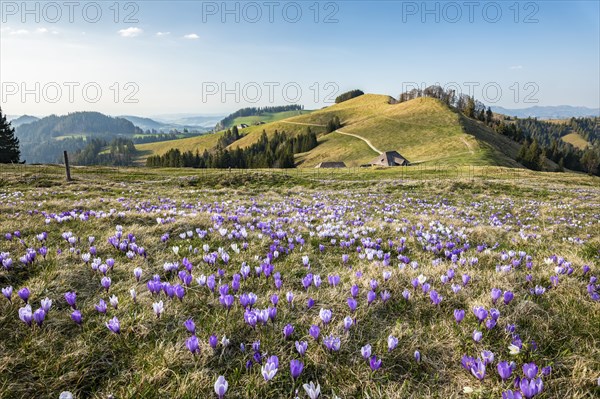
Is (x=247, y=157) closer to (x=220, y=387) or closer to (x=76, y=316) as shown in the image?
(x=76, y=316)

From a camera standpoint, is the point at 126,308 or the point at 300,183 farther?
the point at 300,183

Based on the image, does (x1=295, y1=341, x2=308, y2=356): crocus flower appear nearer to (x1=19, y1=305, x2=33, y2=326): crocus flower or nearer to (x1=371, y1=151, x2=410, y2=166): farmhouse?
(x1=19, y1=305, x2=33, y2=326): crocus flower

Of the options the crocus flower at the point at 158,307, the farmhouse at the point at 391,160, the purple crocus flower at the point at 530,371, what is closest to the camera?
the purple crocus flower at the point at 530,371

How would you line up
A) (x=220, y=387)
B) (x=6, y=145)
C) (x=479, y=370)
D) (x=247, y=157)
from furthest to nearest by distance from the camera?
(x=247, y=157), (x=6, y=145), (x=479, y=370), (x=220, y=387)

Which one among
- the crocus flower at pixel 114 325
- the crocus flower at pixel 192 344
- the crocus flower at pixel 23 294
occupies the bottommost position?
the crocus flower at pixel 192 344

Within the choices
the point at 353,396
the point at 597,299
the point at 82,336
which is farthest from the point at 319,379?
the point at 597,299

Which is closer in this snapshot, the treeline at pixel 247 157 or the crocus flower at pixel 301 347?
the crocus flower at pixel 301 347

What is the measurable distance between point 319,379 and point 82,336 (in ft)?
6.51

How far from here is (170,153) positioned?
14000 cm

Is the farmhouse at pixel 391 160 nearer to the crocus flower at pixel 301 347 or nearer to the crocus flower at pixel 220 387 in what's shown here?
the crocus flower at pixel 301 347

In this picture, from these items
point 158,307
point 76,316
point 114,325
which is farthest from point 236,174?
point 114,325

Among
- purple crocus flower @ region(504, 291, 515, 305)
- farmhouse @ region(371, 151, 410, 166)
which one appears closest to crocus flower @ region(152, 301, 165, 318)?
purple crocus flower @ region(504, 291, 515, 305)

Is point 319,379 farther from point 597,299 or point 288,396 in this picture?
point 597,299

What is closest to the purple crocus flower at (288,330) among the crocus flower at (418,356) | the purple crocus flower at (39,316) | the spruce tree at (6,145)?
the crocus flower at (418,356)
